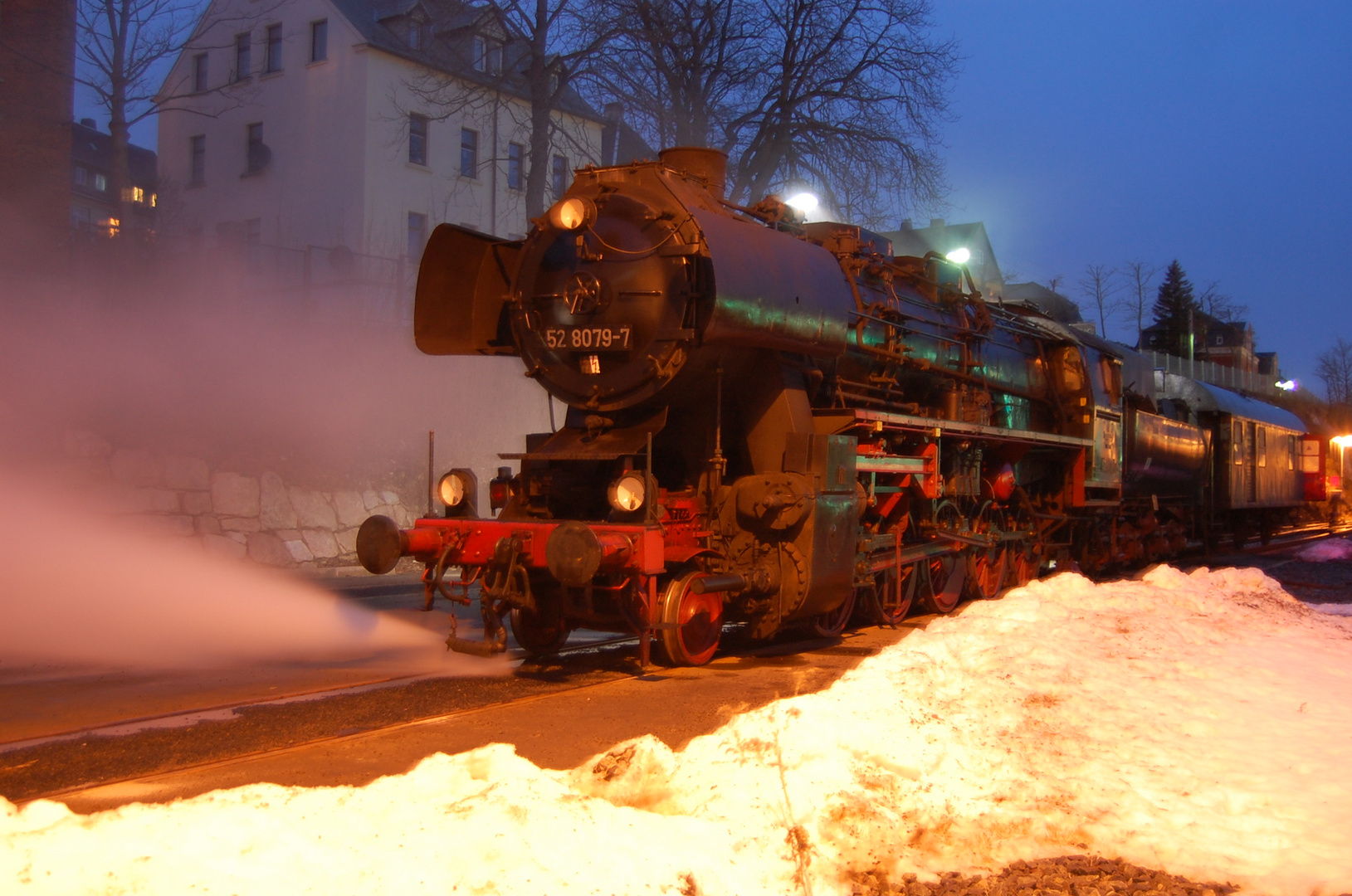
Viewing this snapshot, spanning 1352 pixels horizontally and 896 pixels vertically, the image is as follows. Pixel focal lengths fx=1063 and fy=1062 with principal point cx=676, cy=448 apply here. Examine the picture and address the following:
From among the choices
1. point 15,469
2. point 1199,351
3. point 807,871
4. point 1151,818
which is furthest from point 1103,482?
point 1199,351

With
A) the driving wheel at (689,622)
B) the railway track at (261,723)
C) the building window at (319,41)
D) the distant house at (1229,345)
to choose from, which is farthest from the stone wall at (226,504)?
the distant house at (1229,345)

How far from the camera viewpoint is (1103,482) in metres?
12.2

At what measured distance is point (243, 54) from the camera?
3023 centimetres

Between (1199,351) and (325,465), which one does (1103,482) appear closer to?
(325,465)

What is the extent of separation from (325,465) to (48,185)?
9036 millimetres

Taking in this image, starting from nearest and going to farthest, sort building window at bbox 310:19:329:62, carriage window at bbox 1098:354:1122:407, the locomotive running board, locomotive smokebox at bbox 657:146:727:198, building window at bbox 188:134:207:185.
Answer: the locomotive running board, locomotive smokebox at bbox 657:146:727:198, carriage window at bbox 1098:354:1122:407, building window at bbox 310:19:329:62, building window at bbox 188:134:207:185

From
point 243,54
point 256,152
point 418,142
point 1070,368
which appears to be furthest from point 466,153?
point 1070,368

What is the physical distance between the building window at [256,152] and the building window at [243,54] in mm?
1546

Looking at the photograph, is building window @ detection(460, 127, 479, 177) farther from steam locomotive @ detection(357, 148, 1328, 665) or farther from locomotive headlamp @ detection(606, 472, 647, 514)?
locomotive headlamp @ detection(606, 472, 647, 514)

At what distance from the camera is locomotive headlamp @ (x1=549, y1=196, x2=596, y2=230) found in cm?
699

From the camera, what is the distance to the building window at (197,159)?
102 ft

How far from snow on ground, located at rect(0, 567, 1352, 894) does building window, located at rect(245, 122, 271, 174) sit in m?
28.2

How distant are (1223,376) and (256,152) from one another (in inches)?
1935

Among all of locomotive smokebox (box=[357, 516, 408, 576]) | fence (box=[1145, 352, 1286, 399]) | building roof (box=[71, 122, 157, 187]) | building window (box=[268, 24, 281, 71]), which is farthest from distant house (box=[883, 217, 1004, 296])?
locomotive smokebox (box=[357, 516, 408, 576])
